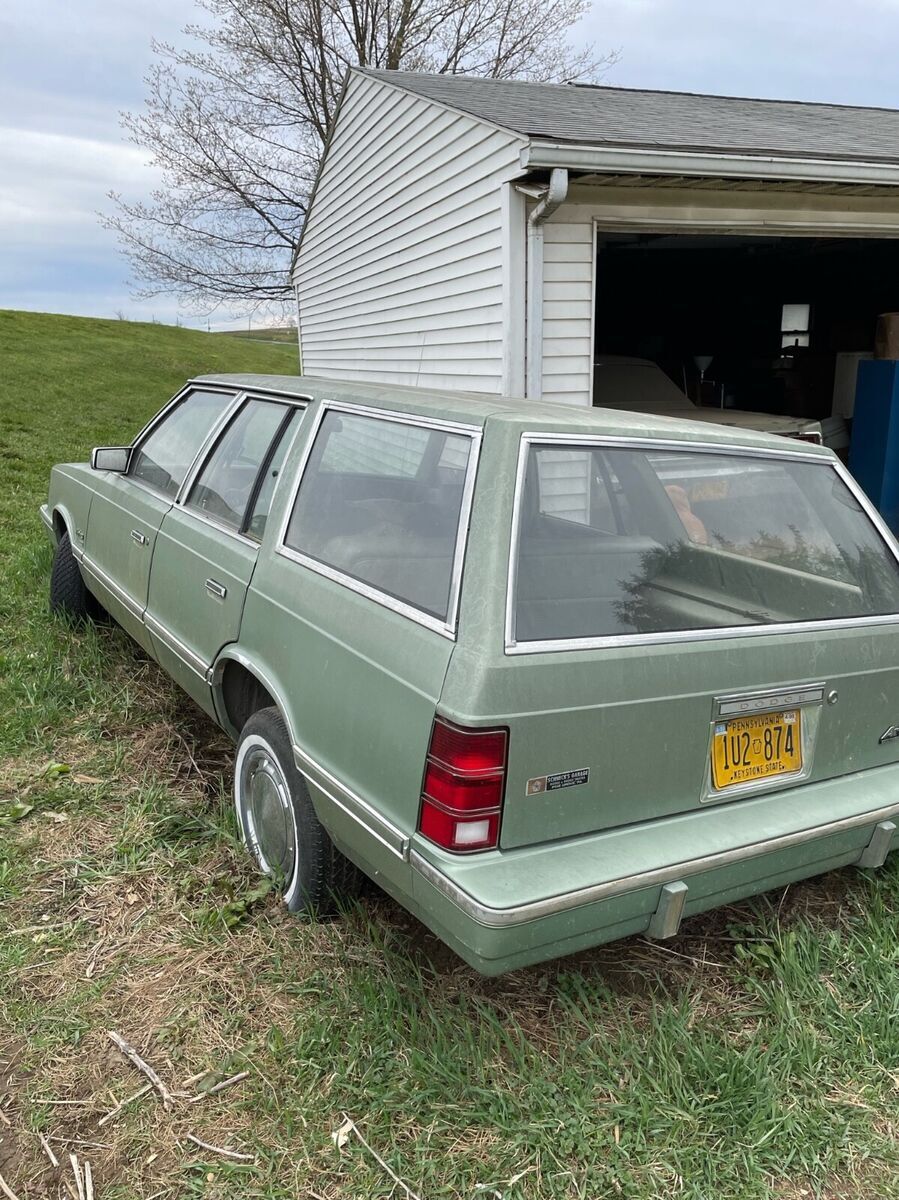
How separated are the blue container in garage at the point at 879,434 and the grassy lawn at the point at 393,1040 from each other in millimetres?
6380

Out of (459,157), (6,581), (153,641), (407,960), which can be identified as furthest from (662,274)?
(407,960)

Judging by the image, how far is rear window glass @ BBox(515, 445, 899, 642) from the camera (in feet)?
7.11

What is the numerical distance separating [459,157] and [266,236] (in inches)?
566

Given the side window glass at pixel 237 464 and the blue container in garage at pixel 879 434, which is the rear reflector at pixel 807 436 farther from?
the side window glass at pixel 237 464

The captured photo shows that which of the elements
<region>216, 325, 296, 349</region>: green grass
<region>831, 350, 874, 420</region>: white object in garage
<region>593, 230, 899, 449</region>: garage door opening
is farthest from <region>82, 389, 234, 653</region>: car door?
<region>216, 325, 296, 349</region>: green grass

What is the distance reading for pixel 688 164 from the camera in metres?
5.27

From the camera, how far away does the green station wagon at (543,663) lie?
1.97m

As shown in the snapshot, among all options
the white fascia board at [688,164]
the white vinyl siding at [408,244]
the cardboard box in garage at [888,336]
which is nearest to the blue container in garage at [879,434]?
the cardboard box in garage at [888,336]

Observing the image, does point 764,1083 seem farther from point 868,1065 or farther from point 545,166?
point 545,166

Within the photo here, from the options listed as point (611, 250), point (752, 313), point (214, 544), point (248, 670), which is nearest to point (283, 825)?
point (248, 670)

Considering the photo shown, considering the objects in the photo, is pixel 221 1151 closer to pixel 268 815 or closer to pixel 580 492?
pixel 268 815

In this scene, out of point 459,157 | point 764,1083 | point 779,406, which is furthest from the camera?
point 779,406

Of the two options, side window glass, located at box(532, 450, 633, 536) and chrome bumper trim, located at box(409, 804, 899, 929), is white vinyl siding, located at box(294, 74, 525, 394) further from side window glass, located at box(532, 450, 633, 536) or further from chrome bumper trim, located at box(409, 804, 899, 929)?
chrome bumper trim, located at box(409, 804, 899, 929)

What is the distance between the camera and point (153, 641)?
3.66 metres
